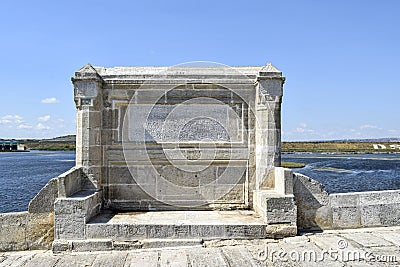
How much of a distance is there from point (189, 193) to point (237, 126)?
4.78ft

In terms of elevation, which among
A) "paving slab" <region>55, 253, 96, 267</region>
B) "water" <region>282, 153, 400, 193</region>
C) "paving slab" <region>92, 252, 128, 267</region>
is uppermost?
"paving slab" <region>92, 252, 128, 267</region>

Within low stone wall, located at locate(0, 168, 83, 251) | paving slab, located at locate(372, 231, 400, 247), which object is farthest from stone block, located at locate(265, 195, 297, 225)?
low stone wall, located at locate(0, 168, 83, 251)

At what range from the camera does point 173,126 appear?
7.12 meters

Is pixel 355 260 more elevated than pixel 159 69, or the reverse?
pixel 159 69

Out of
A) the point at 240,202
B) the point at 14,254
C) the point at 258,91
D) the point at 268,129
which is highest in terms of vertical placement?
the point at 258,91

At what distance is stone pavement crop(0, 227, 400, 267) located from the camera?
4.98 meters

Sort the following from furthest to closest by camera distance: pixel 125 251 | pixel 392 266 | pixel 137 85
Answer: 1. pixel 137 85
2. pixel 125 251
3. pixel 392 266

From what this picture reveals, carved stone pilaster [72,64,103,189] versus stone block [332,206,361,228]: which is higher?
carved stone pilaster [72,64,103,189]

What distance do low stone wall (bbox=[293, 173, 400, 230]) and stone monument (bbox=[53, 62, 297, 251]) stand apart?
0.58 m

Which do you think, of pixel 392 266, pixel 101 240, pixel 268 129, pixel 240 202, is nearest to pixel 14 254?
pixel 101 240

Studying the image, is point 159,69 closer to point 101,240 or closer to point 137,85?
point 137,85

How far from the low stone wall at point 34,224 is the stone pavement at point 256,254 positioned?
0.16m

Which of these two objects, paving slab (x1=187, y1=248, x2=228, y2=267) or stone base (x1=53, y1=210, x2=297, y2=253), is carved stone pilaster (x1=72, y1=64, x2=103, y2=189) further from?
paving slab (x1=187, y1=248, x2=228, y2=267)

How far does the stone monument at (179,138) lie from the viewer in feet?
22.1
